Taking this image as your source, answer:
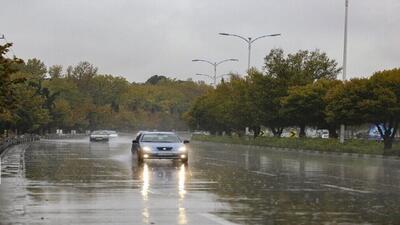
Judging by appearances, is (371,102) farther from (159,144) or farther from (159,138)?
(159,144)

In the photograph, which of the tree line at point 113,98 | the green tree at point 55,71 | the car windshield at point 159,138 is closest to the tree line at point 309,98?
the car windshield at point 159,138

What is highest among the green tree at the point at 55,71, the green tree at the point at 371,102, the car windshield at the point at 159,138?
the green tree at the point at 55,71

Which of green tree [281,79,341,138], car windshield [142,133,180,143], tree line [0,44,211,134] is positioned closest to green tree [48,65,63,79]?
tree line [0,44,211,134]

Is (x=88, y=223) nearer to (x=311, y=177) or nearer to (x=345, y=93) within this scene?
(x=311, y=177)

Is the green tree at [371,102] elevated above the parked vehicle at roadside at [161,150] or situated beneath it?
elevated above

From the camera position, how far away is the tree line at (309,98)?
1863 inches

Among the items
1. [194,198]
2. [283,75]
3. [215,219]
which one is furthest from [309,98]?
[215,219]

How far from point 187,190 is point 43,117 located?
→ 69.3m

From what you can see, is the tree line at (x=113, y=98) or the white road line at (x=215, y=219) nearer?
the white road line at (x=215, y=219)

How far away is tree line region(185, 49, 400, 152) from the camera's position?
47.3 m

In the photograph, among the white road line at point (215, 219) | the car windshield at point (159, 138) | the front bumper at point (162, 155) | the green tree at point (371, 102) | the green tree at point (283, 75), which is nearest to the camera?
the white road line at point (215, 219)

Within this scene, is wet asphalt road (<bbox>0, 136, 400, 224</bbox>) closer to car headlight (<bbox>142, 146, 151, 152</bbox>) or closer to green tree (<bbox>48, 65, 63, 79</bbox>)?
car headlight (<bbox>142, 146, 151, 152</bbox>)

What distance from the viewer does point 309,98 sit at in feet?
194

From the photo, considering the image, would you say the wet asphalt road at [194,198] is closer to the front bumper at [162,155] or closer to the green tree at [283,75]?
the front bumper at [162,155]
